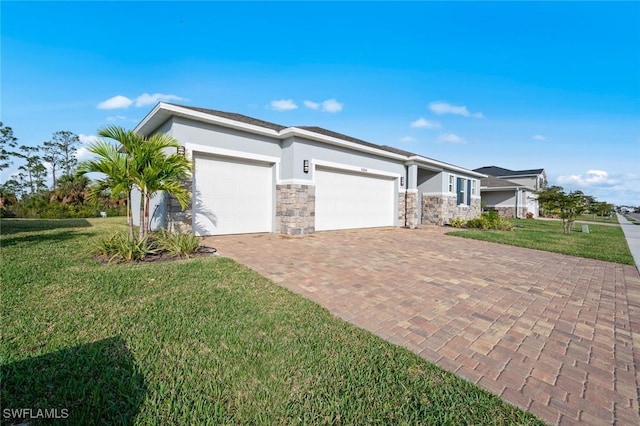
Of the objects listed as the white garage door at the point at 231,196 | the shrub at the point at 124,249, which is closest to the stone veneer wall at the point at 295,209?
the white garage door at the point at 231,196

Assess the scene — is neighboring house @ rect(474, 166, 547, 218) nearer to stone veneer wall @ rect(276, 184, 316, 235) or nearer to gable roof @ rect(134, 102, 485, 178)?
gable roof @ rect(134, 102, 485, 178)

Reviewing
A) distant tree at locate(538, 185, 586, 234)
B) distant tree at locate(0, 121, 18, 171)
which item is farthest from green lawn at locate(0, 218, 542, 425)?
distant tree at locate(538, 185, 586, 234)

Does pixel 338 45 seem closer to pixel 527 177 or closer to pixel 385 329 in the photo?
pixel 385 329

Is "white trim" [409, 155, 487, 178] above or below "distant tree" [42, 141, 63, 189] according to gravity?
below

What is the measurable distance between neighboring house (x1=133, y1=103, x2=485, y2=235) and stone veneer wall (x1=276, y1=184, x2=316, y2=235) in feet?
0.12

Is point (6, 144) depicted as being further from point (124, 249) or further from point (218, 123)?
point (124, 249)

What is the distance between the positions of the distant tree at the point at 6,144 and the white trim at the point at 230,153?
926 centimetres

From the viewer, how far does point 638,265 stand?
633 cm

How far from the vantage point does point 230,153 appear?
848cm

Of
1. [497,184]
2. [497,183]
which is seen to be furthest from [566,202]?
[497,183]

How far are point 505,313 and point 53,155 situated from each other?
3577cm

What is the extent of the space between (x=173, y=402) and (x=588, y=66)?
14.8 meters

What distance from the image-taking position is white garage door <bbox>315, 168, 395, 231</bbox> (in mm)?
10695

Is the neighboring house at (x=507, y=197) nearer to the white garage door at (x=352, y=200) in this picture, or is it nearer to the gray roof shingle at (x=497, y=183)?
the gray roof shingle at (x=497, y=183)
